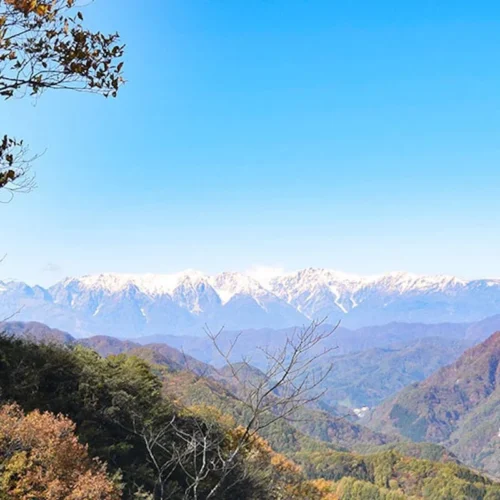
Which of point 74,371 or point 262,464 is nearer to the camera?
point 74,371

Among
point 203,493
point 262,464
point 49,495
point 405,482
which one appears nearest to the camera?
point 49,495

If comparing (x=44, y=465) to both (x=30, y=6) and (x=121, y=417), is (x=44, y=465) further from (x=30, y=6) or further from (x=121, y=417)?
(x=30, y=6)

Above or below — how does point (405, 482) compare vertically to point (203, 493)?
below

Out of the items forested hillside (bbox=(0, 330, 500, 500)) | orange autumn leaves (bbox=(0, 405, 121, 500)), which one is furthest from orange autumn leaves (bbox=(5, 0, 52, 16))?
forested hillside (bbox=(0, 330, 500, 500))

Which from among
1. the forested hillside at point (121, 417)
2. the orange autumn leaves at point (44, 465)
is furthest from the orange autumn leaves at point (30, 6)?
the forested hillside at point (121, 417)

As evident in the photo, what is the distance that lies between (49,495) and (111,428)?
13254mm

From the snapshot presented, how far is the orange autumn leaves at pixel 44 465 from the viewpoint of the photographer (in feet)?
44.9

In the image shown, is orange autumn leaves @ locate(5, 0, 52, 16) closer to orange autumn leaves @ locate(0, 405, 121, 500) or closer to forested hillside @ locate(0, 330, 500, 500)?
orange autumn leaves @ locate(0, 405, 121, 500)

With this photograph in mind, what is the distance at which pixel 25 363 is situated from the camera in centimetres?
2594

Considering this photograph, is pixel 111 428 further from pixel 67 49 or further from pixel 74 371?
pixel 67 49

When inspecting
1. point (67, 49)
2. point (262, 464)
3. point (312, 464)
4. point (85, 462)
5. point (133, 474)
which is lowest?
point (312, 464)

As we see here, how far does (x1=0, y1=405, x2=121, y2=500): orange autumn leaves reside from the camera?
538 inches

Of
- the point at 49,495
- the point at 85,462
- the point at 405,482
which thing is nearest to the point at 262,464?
the point at 85,462

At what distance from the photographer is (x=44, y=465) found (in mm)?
14727
